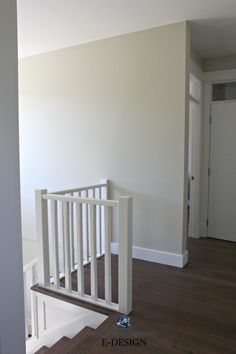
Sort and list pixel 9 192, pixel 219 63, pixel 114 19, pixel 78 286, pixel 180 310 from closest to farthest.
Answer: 1. pixel 9 192
2. pixel 180 310
3. pixel 78 286
4. pixel 114 19
5. pixel 219 63

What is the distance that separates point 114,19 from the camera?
280 cm

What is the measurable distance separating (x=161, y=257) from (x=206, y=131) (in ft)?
6.40

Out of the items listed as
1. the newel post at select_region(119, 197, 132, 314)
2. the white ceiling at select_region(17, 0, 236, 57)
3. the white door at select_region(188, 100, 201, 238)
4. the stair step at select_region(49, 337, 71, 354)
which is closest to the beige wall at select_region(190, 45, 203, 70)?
the white ceiling at select_region(17, 0, 236, 57)

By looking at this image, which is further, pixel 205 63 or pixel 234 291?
pixel 205 63

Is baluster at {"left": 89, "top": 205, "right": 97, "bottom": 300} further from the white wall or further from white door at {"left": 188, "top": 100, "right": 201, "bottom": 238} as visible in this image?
white door at {"left": 188, "top": 100, "right": 201, "bottom": 238}

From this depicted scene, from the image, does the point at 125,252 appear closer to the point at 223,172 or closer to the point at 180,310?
the point at 180,310

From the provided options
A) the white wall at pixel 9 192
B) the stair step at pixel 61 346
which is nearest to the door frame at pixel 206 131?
the stair step at pixel 61 346

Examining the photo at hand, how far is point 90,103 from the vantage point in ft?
11.5

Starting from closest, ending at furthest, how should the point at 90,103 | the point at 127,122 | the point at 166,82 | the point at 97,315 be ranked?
the point at 97,315 → the point at 166,82 → the point at 127,122 → the point at 90,103

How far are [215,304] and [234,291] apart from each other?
1.08 ft

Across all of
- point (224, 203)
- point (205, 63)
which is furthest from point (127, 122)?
point (224, 203)

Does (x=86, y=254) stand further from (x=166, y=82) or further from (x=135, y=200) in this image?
(x=166, y=82)

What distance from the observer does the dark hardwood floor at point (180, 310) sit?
181 cm

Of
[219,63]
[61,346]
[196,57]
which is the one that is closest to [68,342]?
[61,346]
